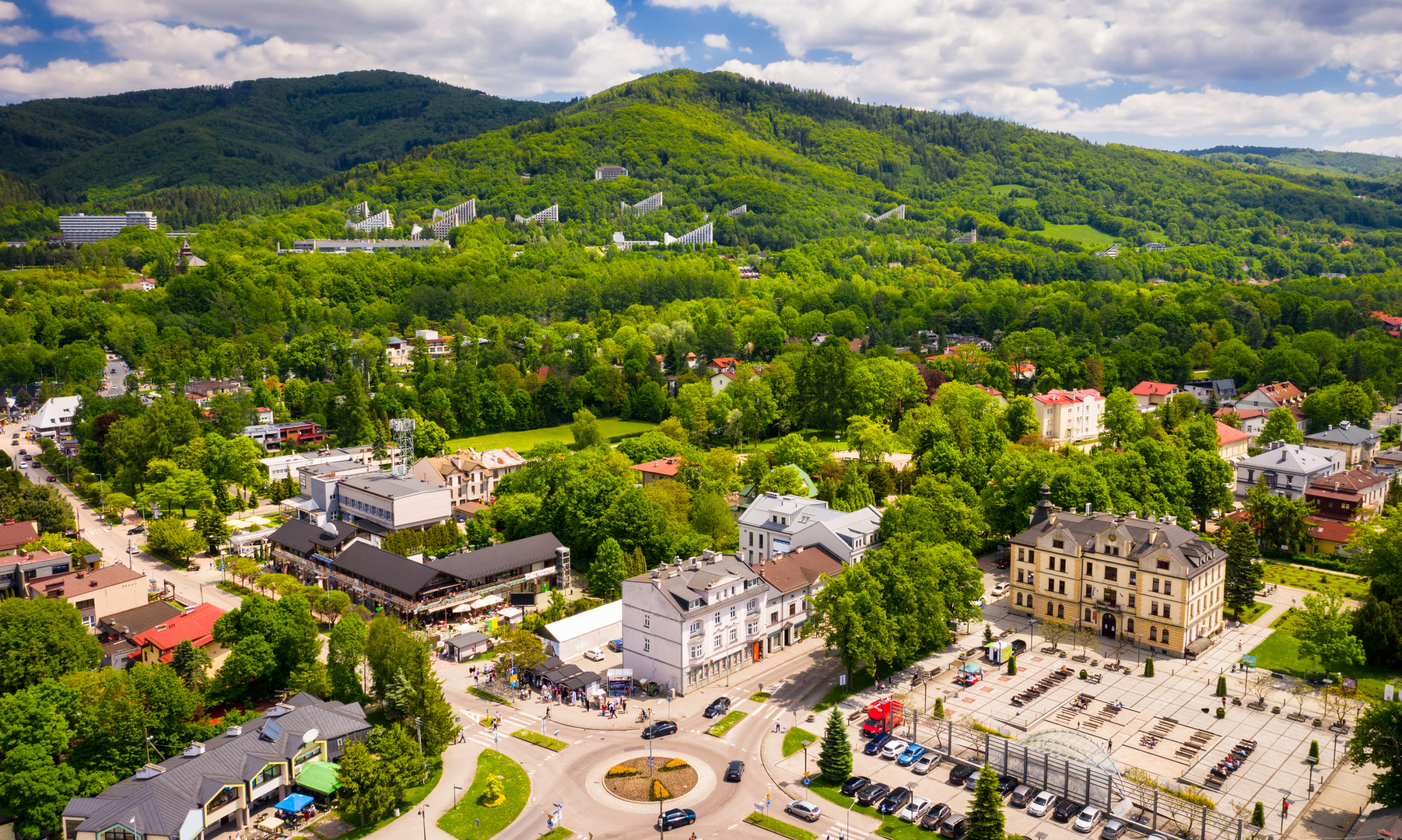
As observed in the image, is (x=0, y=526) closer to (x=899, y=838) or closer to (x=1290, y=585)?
(x=899, y=838)

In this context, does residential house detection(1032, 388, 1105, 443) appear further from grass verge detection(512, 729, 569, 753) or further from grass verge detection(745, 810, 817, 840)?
grass verge detection(745, 810, 817, 840)

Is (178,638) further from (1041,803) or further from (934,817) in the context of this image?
(1041,803)

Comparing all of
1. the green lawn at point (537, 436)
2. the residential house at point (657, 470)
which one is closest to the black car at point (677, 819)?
the residential house at point (657, 470)

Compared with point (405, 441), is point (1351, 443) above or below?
below

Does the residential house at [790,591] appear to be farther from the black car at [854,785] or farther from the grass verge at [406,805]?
the grass verge at [406,805]

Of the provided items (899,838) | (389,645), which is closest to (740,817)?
(899,838)

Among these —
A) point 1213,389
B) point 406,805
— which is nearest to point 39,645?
point 406,805
